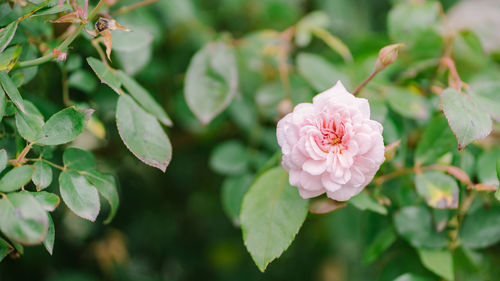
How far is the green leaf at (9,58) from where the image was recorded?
483 mm

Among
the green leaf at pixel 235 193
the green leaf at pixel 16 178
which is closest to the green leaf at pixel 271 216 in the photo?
the green leaf at pixel 235 193

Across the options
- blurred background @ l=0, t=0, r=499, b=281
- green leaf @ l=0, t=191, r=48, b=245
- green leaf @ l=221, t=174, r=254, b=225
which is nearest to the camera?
green leaf @ l=0, t=191, r=48, b=245

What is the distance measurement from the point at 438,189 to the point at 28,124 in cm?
53

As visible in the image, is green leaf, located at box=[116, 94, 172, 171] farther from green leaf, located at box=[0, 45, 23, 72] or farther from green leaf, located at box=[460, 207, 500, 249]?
green leaf, located at box=[460, 207, 500, 249]

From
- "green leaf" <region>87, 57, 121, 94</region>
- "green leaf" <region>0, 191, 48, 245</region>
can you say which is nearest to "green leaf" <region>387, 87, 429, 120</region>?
"green leaf" <region>87, 57, 121, 94</region>

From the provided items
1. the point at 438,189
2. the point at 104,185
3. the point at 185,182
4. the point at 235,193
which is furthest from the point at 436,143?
the point at 185,182

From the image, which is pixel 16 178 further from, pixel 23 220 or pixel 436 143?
pixel 436 143

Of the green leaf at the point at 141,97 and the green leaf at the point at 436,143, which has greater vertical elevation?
the green leaf at the point at 141,97

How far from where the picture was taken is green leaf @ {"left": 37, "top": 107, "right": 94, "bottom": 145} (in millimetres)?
494

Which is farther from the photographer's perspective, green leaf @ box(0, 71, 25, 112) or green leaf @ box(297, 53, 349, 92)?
green leaf @ box(297, 53, 349, 92)

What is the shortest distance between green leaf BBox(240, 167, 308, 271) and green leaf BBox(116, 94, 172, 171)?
4.9 inches

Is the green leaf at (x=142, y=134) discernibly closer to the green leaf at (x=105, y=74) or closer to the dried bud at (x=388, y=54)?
the green leaf at (x=105, y=74)

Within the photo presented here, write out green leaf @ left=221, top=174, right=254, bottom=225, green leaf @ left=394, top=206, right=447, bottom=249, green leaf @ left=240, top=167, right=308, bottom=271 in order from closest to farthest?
→ green leaf @ left=240, top=167, right=308, bottom=271, green leaf @ left=394, top=206, right=447, bottom=249, green leaf @ left=221, top=174, right=254, bottom=225

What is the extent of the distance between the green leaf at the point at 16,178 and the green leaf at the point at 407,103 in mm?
507
